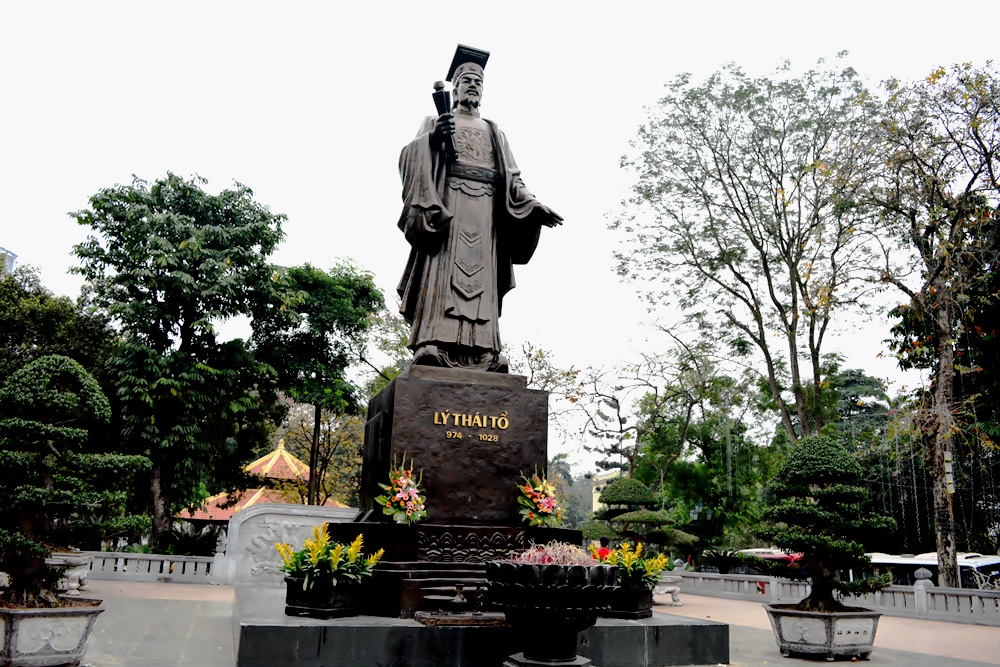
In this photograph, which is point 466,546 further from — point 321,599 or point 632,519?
point 632,519

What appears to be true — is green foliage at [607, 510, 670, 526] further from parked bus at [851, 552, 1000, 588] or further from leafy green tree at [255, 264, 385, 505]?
leafy green tree at [255, 264, 385, 505]

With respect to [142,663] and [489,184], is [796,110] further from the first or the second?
[142,663]

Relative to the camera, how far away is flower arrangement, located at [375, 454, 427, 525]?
247 inches

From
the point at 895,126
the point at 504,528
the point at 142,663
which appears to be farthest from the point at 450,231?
the point at 895,126

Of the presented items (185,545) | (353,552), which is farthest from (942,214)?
(185,545)

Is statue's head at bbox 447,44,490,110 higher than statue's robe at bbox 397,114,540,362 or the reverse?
higher

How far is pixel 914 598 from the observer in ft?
44.1

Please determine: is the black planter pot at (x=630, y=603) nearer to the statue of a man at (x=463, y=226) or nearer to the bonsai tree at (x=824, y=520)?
the statue of a man at (x=463, y=226)

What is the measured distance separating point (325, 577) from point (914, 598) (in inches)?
475

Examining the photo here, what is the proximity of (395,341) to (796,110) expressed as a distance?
13.5 metres

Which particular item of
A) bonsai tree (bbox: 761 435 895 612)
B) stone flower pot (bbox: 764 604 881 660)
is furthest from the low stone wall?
stone flower pot (bbox: 764 604 881 660)

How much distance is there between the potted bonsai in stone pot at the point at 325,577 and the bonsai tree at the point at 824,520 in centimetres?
484

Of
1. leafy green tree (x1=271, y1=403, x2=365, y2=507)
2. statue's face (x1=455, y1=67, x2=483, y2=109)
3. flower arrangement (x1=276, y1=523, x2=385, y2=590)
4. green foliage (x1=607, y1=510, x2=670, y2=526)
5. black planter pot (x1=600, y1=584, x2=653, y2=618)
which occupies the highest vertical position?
statue's face (x1=455, y1=67, x2=483, y2=109)

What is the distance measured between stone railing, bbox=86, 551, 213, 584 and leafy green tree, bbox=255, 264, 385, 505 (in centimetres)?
423
